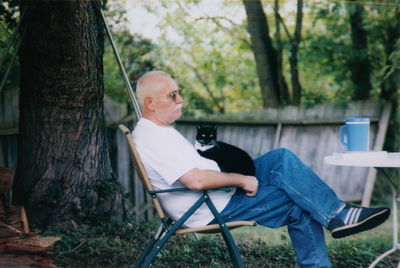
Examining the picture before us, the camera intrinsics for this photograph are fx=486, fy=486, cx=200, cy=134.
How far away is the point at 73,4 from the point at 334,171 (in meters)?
3.79

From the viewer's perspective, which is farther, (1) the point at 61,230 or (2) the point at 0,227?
(1) the point at 61,230

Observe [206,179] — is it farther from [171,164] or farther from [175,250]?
[175,250]

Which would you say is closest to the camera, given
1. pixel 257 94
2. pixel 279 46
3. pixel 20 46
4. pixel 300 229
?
pixel 300 229

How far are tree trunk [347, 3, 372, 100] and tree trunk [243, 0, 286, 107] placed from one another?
99 cm

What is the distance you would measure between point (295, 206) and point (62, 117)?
201 centimetres

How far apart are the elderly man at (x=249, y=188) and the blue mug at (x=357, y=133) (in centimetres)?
26

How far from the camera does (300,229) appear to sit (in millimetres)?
2484

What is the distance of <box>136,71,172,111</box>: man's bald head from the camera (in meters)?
2.77

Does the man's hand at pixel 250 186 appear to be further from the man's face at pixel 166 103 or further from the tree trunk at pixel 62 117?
the tree trunk at pixel 62 117

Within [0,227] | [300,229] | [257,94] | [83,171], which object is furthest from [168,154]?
[257,94]

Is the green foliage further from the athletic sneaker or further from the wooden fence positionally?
the athletic sneaker

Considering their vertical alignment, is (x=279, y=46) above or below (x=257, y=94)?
above

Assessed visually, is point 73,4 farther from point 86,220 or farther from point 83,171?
point 86,220

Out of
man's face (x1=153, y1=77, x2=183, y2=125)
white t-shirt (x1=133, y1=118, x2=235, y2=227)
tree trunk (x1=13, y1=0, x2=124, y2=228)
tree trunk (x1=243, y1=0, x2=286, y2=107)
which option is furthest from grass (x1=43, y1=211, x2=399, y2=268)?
tree trunk (x1=243, y1=0, x2=286, y2=107)
